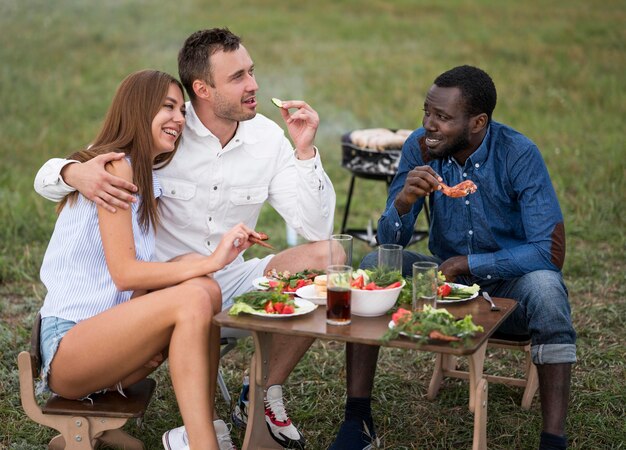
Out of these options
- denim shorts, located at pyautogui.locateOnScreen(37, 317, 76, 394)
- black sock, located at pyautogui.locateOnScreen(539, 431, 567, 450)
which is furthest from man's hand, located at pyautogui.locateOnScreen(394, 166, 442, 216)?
denim shorts, located at pyautogui.locateOnScreen(37, 317, 76, 394)

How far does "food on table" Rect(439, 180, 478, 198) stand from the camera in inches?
149

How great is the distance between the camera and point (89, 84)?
484 inches

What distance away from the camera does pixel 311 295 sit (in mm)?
3342

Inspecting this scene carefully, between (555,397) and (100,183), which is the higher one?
(100,183)

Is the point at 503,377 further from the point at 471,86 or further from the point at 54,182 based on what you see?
the point at 54,182

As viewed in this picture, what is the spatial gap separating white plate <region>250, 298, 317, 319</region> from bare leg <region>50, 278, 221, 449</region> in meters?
0.29

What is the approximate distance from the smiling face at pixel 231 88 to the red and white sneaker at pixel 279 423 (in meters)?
1.22

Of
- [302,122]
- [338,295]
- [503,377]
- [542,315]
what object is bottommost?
[503,377]

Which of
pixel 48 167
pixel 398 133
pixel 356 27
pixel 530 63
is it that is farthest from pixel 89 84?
pixel 48 167

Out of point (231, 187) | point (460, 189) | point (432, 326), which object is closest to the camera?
point (432, 326)

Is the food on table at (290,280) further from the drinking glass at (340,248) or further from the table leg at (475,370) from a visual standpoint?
the table leg at (475,370)

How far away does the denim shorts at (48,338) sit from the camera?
11.2 ft

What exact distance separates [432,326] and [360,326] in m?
0.29

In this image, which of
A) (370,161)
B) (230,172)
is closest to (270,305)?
(230,172)
